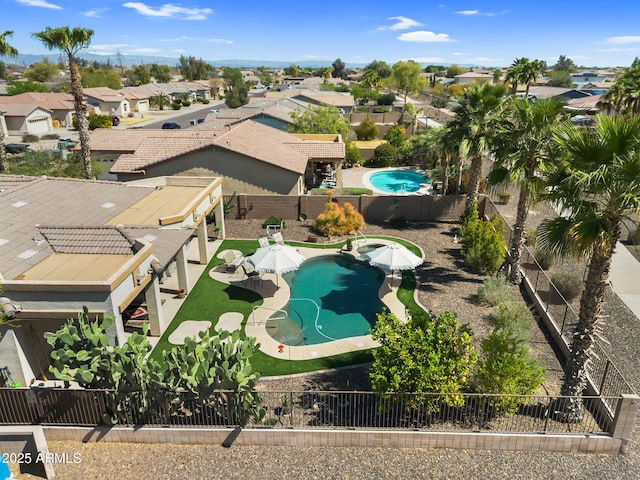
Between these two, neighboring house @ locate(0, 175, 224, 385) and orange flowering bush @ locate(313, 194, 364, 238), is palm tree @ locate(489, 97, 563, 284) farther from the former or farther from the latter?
neighboring house @ locate(0, 175, 224, 385)

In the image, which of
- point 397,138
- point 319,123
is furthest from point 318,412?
point 397,138

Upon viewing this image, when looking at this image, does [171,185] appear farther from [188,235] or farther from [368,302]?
[368,302]

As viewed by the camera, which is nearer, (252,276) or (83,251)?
(83,251)

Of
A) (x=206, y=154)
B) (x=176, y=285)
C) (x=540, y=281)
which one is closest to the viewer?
(x=540, y=281)

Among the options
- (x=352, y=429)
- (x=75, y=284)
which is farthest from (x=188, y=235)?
(x=352, y=429)

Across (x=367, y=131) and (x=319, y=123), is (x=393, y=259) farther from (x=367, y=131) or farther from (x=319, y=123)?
(x=367, y=131)

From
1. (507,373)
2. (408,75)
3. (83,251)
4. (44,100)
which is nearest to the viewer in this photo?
(507,373)

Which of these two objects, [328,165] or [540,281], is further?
[328,165]
